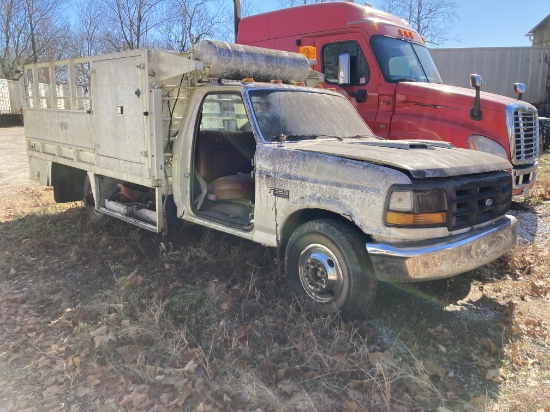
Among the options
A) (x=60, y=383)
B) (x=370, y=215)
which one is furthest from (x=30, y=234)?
(x=370, y=215)

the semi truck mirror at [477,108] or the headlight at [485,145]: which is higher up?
the semi truck mirror at [477,108]

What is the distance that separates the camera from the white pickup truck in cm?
333

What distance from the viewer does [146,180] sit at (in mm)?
4965

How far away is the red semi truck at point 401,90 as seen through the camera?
21.0 ft

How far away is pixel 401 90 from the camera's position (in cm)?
671

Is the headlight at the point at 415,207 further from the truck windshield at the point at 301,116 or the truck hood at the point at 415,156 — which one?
the truck windshield at the point at 301,116

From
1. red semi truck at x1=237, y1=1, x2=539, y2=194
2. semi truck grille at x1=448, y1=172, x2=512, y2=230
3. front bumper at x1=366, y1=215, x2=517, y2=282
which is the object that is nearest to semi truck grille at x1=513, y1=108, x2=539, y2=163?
red semi truck at x1=237, y1=1, x2=539, y2=194

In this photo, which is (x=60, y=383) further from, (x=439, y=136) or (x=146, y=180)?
(x=439, y=136)

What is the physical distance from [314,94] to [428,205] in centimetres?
208

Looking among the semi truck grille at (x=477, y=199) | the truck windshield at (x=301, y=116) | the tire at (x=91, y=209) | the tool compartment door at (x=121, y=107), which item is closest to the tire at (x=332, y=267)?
the semi truck grille at (x=477, y=199)

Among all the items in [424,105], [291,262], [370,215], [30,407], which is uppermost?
[424,105]

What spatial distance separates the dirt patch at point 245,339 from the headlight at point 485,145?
1663 mm

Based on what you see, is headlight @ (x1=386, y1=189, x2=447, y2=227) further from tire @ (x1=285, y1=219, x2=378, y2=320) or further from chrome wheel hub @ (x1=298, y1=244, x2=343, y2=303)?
chrome wheel hub @ (x1=298, y1=244, x2=343, y2=303)

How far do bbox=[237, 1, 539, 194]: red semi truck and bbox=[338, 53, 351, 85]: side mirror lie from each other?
0.04 ft
